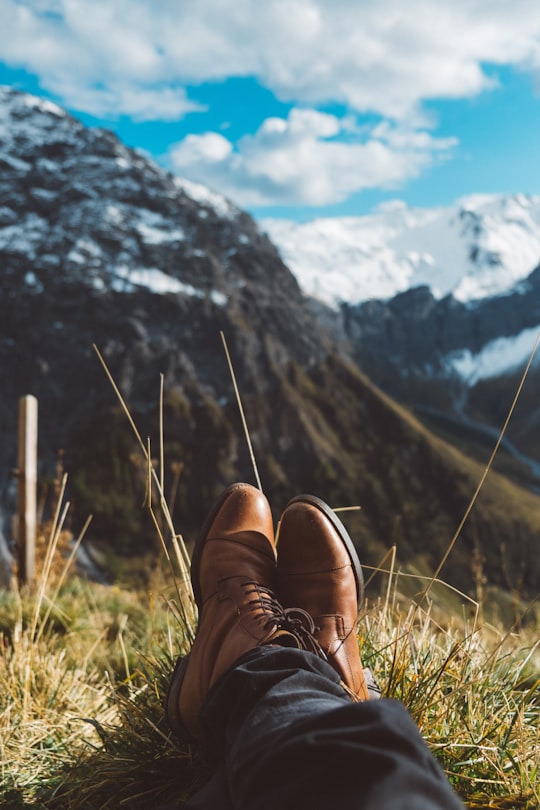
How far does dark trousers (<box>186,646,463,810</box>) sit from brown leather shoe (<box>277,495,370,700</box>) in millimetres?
367

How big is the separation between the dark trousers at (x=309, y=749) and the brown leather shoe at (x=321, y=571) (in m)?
0.37

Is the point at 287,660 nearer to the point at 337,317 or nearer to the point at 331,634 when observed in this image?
the point at 331,634

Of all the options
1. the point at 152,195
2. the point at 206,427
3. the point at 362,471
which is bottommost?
the point at 362,471

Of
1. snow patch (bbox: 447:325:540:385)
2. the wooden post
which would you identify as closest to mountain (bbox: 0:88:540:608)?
the wooden post

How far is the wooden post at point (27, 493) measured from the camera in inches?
161

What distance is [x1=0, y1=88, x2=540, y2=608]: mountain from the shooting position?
7450 centimetres

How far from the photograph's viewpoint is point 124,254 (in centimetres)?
10488

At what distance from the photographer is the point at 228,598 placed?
177 cm

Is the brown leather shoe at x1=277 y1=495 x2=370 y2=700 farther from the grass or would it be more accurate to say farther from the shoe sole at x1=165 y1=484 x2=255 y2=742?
the shoe sole at x1=165 y1=484 x2=255 y2=742

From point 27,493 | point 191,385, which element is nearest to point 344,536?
point 27,493

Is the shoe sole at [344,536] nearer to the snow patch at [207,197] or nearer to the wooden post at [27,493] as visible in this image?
the wooden post at [27,493]

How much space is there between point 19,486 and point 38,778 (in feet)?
9.39

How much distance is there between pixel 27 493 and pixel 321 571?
2865mm

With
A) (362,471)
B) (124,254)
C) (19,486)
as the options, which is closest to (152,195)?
(124,254)
